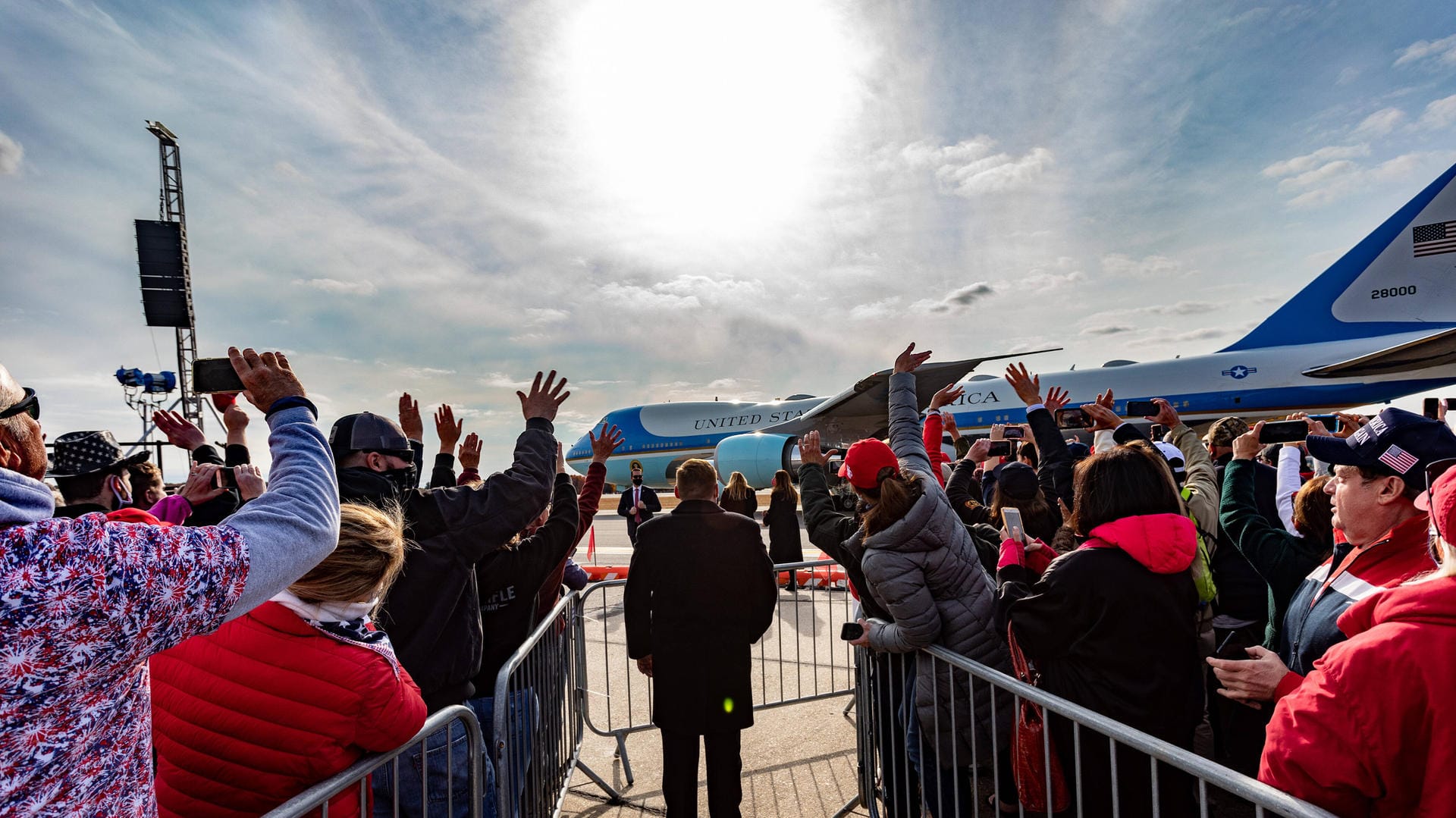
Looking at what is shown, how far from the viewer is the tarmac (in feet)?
11.6

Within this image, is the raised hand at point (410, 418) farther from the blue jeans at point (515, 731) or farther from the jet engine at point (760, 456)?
the jet engine at point (760, 456)

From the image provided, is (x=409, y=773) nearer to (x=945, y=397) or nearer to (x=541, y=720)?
(x=541, y=720)

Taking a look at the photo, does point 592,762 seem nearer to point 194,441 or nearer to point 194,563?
point 194,441

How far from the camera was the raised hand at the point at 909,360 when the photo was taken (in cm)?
391

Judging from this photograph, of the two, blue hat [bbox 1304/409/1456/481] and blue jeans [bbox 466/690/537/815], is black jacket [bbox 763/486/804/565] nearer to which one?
blue jeans [bbox 466/690/537/815]

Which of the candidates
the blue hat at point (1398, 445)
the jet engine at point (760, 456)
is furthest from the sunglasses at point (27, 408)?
the jet engine at point (760, 456)

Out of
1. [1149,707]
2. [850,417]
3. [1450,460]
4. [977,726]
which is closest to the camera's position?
[1450,460]

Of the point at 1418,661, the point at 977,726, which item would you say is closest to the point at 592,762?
the point at 977,726

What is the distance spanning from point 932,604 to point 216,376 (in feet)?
8.22

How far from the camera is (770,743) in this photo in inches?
165

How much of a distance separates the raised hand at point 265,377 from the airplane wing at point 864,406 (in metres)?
16.1

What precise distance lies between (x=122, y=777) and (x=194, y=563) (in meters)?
0.44

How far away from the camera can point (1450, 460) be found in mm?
1655

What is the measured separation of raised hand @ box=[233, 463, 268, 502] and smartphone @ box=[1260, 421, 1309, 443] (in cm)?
483
